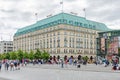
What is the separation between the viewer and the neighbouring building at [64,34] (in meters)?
111

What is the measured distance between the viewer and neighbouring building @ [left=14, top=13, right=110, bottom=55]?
11144 centimetres

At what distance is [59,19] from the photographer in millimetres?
112000

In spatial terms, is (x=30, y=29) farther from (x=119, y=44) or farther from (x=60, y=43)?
(x=119, y=44)

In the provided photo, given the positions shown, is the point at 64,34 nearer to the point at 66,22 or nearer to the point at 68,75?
the point at 66,22

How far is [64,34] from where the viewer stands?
112m

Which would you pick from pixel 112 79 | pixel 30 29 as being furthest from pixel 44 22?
pixel 112 79

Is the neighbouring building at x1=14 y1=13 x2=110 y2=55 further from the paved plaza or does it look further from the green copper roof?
the paved plaza

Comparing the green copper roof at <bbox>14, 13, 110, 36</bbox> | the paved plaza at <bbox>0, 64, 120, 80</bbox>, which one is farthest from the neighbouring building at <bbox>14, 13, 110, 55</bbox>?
the paved plaza at <bbox>0, 64, 120, 80</bbox>

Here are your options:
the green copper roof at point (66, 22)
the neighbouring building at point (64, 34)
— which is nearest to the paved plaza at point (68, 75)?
the neighbouring building at point (64, 34)

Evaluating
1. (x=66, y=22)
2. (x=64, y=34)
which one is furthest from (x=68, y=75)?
(x=66, y=22)

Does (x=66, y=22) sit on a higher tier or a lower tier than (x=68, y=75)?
higher

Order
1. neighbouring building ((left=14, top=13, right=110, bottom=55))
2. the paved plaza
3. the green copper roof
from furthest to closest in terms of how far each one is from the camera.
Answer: the green copper roof, neighbouring building ((left=14, top=13, right=110, bottom=55)), the paved plaza

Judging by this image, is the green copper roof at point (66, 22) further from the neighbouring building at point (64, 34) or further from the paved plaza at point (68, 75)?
the paved plaza at point (68, 75)

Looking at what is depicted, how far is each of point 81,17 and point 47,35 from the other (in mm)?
20319
